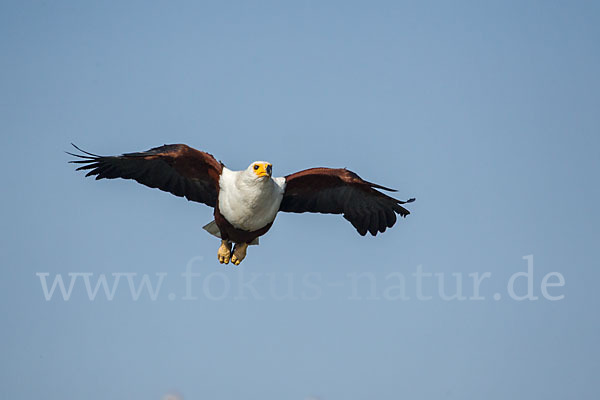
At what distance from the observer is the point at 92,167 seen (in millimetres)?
19453

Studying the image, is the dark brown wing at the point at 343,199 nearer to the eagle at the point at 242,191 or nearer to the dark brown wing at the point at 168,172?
the eagle at the point at 242,191

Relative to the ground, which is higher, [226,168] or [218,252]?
[226,168]

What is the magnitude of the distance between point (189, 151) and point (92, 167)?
1910 mm

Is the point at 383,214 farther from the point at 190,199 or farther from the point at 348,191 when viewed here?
the point at 190,199

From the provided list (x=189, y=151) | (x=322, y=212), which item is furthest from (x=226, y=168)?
(x=322, y=212)

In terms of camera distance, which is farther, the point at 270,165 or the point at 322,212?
the point at 322,212

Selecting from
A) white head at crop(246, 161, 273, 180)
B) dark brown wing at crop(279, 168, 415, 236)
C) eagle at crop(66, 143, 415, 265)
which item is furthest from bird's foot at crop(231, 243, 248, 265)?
white head at crop(246, 161, 273, 180)

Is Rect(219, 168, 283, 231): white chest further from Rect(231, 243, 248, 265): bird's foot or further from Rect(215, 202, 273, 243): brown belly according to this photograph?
Rect(231, 243, 248, 265): bird's foot

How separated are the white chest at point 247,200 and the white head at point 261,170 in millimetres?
104

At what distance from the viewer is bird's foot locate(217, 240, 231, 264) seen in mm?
19406

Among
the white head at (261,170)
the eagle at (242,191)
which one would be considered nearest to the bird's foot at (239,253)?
the eagle at (242,191)

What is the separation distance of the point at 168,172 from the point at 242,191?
6.53 feet

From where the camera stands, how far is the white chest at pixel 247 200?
706 inches

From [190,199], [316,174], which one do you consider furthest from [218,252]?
[316,174]
